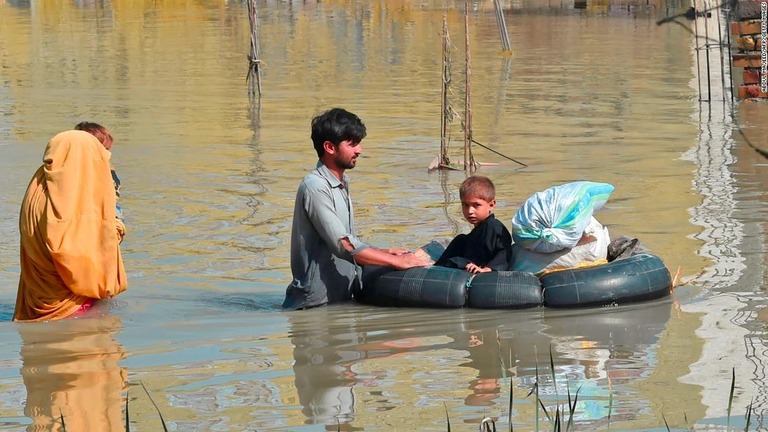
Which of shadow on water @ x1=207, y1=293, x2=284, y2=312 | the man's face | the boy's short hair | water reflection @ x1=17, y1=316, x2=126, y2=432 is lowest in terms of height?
shadow on water @ x1=207, y1=293, x2=284, y2=312

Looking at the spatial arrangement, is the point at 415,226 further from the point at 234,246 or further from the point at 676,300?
the point at 676,300

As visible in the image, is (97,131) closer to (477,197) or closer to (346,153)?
(346,153)

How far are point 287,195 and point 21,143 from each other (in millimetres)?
5667

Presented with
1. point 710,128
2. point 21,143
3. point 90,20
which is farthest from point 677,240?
point 90,20

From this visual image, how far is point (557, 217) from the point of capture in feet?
26.5

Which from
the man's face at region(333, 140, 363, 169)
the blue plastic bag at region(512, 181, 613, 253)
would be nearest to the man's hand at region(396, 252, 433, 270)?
the blue plastic bag at region(512, 181, 613, 253)

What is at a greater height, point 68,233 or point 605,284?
point 68,233

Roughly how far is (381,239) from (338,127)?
13.1 feet

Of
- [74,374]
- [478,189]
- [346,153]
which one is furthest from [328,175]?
[74,374]

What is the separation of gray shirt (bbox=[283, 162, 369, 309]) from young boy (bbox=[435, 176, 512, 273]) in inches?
25.4

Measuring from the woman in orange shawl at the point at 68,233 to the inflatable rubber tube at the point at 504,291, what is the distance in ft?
6.97

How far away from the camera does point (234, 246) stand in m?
11.4

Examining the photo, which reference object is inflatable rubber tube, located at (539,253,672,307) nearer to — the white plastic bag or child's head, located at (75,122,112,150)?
the white plastic bag

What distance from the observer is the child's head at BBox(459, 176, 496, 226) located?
26.1 ft
